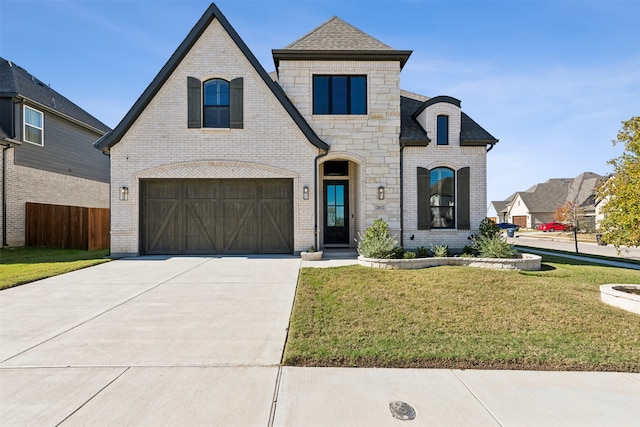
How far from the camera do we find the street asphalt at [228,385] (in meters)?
2.85

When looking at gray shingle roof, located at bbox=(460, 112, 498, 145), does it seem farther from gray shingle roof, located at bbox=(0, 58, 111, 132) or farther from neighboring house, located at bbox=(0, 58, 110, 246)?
gray shingle roof, located at bbox=(0, 58, 111, 132)

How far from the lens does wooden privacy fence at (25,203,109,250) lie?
1499 cm

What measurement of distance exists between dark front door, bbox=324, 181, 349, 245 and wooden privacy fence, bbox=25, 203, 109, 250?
428 inches

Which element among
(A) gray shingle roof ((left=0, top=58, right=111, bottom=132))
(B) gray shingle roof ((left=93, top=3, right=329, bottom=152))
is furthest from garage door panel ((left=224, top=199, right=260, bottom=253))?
(A) gray shingle roof ((left=0, top=58, right=111, bottom=132))

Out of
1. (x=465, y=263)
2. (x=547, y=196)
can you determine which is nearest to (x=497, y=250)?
(x=465, y=263)

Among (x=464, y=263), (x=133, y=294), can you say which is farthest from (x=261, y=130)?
(x=464, y=263)

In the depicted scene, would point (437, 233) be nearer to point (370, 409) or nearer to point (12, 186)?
point (370, 409)

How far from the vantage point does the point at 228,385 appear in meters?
3.33

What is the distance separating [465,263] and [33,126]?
2107 centimetres

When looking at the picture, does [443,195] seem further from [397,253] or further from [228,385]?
[228,385]

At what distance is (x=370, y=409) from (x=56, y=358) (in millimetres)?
3742

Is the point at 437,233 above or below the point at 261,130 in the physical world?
below

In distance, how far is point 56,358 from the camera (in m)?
3.91

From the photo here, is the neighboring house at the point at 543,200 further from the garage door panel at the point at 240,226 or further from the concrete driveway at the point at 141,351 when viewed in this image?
the concrete driveway at the point at 141,351
